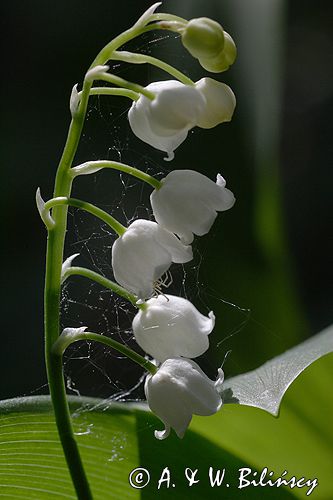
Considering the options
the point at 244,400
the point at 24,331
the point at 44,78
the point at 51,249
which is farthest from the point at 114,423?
the point at 44,78

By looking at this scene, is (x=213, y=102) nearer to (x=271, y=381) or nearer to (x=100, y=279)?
(x=100, y=279)

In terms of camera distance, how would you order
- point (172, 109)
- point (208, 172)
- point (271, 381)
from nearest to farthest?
point (172, 109) → point (271, 381) → point (208, 172)

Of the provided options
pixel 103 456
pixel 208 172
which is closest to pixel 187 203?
pixel 103 456

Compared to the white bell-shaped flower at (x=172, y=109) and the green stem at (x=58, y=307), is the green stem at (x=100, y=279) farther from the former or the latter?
the white bell-shaped flower at (x=172, y=109)

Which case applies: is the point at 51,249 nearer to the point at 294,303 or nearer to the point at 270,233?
the point at 294,303

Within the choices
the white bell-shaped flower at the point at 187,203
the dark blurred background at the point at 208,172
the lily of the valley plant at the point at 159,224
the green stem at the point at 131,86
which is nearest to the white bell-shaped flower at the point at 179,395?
the lily of the valley plant at the point at 159,224

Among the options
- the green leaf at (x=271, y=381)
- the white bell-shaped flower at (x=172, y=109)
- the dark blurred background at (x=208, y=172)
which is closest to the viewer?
the white bell-shaped flower at (x=172, y=109)
